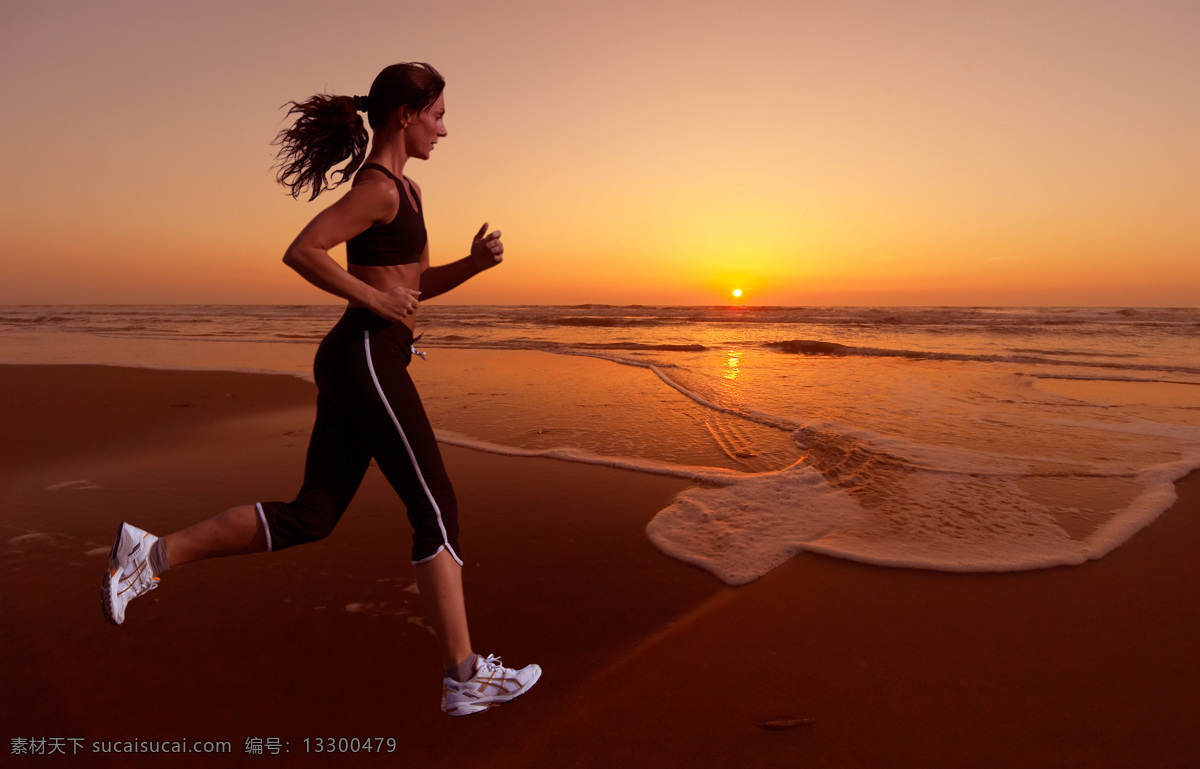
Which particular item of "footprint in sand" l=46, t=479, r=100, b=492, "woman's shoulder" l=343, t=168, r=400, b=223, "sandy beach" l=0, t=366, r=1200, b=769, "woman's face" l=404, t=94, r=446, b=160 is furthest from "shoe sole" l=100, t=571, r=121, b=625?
"footprint in sand" l=46, t=479, r=100, b=492

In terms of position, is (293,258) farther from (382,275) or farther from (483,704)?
(483,704)

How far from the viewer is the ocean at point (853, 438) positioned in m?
3.25

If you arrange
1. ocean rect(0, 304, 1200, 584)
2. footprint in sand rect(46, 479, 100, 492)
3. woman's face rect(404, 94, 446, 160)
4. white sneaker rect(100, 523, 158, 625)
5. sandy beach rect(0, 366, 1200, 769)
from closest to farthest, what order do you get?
sandy beach rect(0, 366, 1200, 769), white sneaker rect(100, 523, 158, 625), woman's face rect(404, 94, 446, 160), ocean rect(0, 304, 1200, 584), footprint in sand rect(46, 479, 100, 492)

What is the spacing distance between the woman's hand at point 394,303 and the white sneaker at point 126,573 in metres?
1.05

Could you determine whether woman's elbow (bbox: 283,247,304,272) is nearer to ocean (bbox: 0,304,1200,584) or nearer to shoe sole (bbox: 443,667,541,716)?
shoe sole (bbox: 443,667,541,716)

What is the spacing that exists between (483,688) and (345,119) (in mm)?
1925

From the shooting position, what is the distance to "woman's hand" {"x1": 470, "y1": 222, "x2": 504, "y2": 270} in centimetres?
226

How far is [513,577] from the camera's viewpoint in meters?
2.82

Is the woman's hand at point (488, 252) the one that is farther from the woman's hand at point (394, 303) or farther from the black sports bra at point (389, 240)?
the woman's hand at point (394, 303)

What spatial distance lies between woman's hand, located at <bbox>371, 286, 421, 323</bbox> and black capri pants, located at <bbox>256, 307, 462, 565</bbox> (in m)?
0.12

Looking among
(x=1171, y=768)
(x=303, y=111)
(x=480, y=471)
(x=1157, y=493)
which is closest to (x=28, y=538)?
(x=480, y=471)

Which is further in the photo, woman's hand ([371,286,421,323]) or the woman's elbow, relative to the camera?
woman's hand ([371,286,421,323])

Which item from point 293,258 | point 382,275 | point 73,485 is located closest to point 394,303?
point 382,275

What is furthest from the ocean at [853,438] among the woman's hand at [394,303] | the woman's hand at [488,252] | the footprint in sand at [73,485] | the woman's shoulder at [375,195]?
the footprint in sand at [73,485]
